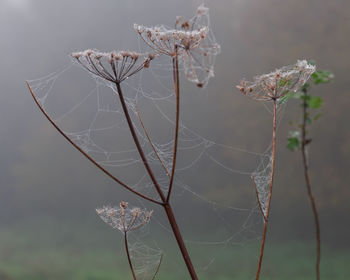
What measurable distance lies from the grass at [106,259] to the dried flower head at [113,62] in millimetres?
2168

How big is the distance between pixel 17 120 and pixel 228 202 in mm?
1573

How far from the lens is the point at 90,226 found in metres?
2.78

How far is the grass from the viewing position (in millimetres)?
2600

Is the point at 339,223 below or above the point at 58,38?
below

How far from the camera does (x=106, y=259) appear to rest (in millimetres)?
2736

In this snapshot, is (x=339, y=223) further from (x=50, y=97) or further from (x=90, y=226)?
(x=50, y=97)

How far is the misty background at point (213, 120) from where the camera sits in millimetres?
2701

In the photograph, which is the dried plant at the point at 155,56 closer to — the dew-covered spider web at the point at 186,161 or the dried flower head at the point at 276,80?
the dried flower head at the point at 276,80

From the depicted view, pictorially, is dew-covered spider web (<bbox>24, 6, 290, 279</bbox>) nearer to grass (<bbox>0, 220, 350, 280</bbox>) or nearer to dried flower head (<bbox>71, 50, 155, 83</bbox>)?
grass (<bbox>0, 220, 350, 280</bbox>)

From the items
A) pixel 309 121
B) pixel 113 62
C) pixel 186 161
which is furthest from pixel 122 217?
pixel 186 161

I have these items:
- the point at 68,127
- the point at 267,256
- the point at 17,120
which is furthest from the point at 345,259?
the point at 17,120

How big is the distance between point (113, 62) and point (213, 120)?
2308mm

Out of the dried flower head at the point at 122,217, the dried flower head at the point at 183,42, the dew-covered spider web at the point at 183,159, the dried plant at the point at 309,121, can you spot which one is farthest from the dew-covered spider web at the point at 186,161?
the dried flower head at the point at 183,42

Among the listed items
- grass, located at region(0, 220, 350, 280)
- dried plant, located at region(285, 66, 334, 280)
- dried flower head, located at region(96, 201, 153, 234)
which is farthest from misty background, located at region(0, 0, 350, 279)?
dried flower head, located at region(96, 201, 153, 234)
